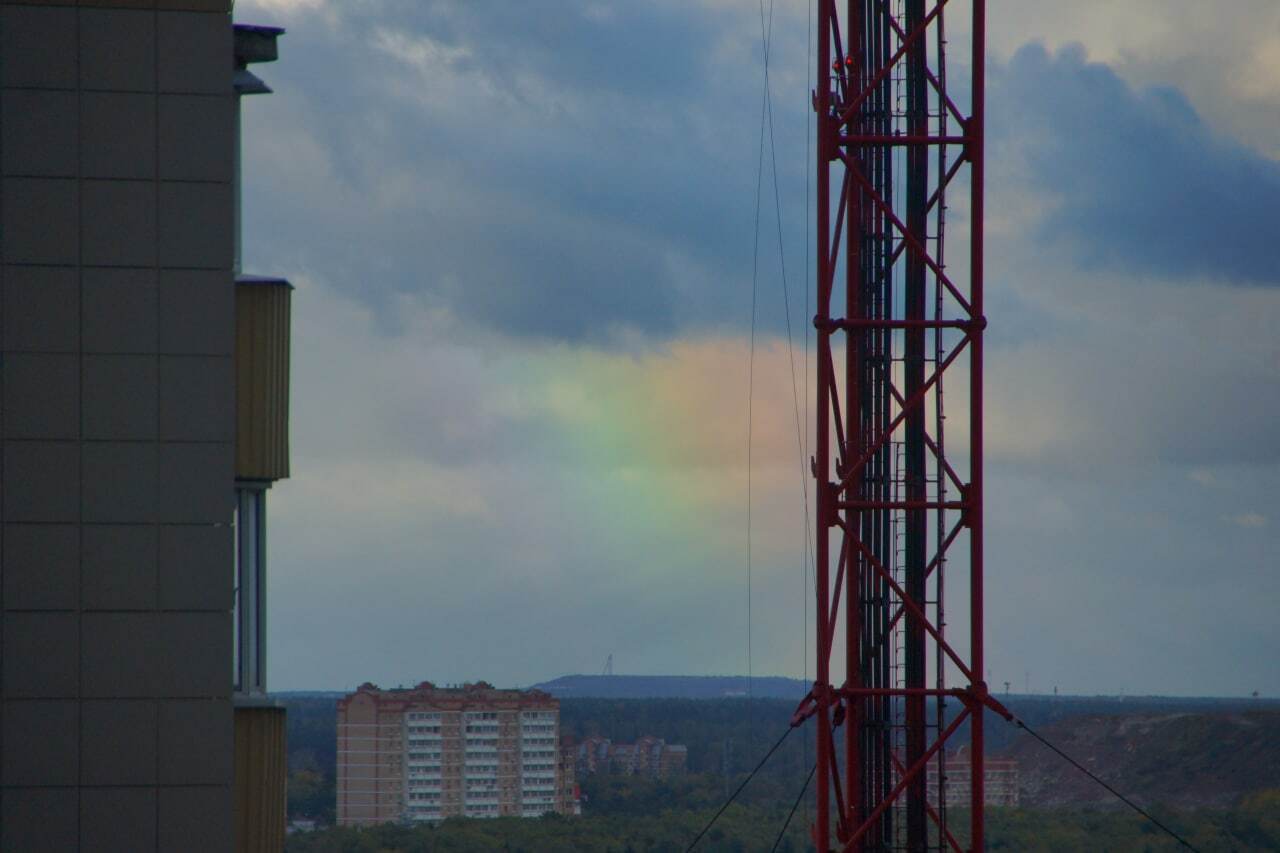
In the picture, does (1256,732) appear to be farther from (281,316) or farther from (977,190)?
(281,316)

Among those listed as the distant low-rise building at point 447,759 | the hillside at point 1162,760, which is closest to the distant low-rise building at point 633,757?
the distant low-rise building at point 447,759

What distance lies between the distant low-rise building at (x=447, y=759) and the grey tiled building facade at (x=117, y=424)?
7879 cm

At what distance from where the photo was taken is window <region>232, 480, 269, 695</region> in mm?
13734

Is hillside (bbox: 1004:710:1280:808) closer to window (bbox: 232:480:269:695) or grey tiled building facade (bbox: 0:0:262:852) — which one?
window (bbox: 232:480:269:695)

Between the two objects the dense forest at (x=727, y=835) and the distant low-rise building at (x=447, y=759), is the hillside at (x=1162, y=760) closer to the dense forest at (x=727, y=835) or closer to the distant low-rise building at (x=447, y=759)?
the dense forest at (x=727, y=835)

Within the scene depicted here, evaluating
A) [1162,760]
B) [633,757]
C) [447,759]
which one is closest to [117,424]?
[447,759]

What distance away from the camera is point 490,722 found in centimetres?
9906

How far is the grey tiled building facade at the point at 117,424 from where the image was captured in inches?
503

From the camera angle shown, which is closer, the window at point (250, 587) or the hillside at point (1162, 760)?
the window at point (250, 587)

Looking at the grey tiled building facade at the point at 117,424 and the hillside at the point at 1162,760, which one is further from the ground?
the grey tiled building facade at the point at 117,424

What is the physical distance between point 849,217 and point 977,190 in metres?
1.53

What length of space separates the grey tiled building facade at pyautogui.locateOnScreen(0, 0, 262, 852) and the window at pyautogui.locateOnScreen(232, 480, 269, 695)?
0.67 meters

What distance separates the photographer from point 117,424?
42.7ft

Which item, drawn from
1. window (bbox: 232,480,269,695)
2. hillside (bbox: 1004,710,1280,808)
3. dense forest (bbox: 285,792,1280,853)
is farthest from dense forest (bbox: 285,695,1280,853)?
window (bbox: 232,480,269,695)
